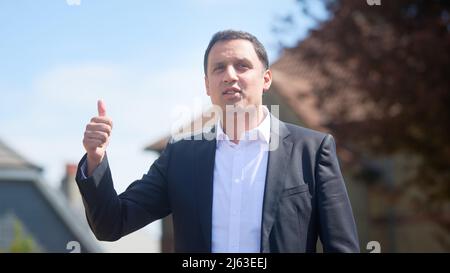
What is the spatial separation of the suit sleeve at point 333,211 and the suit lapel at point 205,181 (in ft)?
0.95

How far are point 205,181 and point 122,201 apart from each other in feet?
A: 0.82

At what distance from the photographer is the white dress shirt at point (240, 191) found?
2.06 metres

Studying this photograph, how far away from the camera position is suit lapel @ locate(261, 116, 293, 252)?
2.04 m

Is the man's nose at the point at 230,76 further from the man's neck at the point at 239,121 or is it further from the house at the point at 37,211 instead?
the house at the point at 37,211

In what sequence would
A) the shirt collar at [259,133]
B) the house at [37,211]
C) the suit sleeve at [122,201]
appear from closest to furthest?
the suit sleeve at [122,201] → the shirt collar at [259,133] → the house at [37,211]

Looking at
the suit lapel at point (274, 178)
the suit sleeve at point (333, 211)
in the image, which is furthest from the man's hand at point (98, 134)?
Answer: the suit sleeve at point (333, 211)

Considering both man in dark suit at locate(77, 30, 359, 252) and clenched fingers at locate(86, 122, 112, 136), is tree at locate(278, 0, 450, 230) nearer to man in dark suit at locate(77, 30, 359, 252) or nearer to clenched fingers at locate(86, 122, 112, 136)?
man in dark suit at locate(77, 30, 359, 252)

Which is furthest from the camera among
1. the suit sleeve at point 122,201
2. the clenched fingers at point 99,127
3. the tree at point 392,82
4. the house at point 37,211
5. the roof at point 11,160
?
the house at point 37,211

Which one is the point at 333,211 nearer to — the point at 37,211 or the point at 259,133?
the point at 259,133

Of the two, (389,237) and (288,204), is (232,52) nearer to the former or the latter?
(288,204)

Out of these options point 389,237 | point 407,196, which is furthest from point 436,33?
point 389,237

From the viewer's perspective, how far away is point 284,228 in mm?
2051

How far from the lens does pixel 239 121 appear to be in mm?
2174
